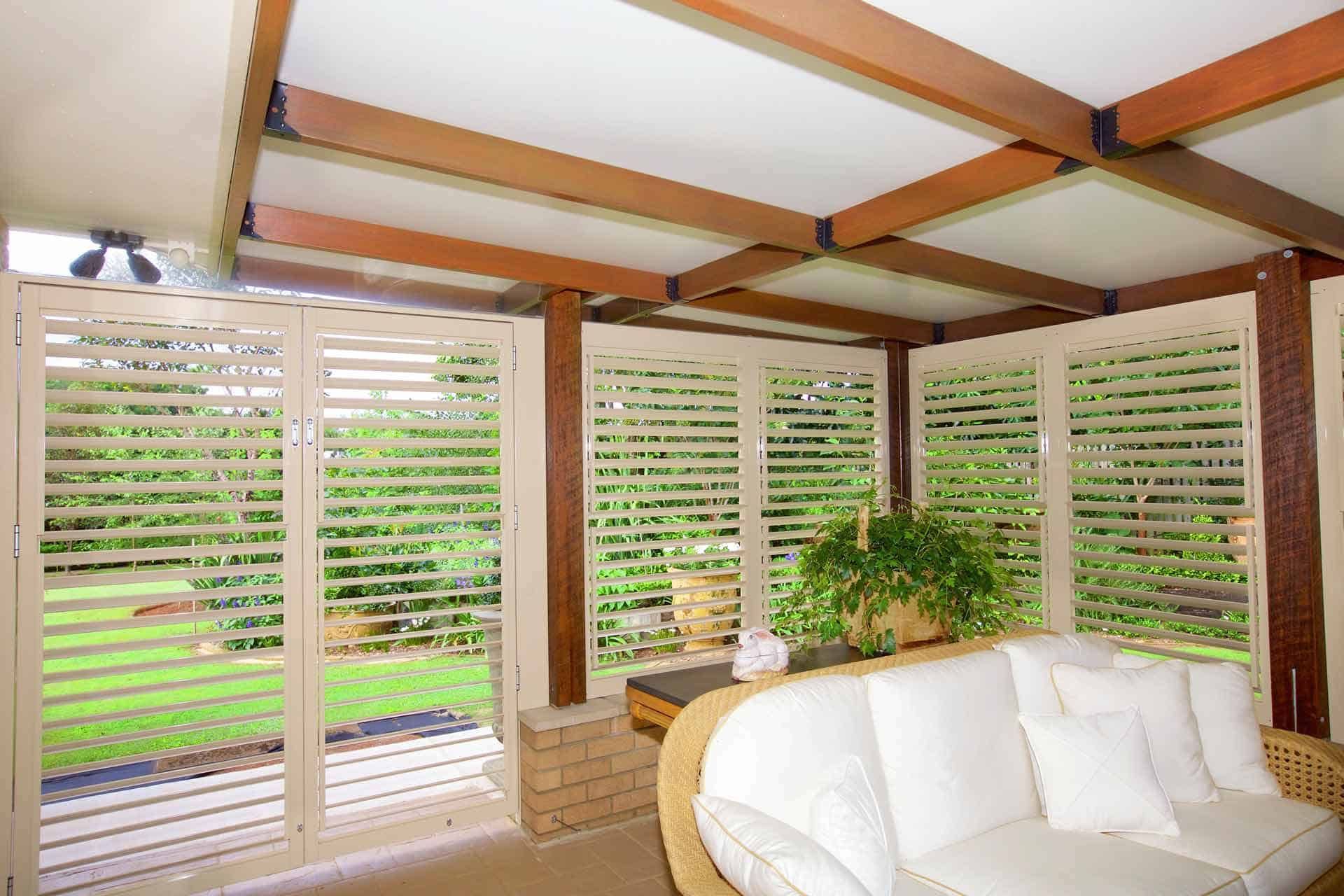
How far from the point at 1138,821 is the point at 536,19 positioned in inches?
105

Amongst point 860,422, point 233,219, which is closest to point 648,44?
point 233,219

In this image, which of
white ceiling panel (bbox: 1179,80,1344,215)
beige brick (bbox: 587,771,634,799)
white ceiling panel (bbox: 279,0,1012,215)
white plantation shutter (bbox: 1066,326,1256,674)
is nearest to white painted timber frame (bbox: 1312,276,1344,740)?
white plantation shutter (bbox: 1066,326,1256,674)

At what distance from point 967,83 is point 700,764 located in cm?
182

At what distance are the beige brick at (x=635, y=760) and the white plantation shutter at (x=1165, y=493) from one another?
2260 millimetres

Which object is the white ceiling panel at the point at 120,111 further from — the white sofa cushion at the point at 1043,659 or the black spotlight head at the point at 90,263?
the white sofa cushion at the point at 1043,659

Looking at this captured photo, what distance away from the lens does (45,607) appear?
279cm

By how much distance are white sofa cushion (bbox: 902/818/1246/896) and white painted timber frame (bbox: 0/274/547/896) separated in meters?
2.01

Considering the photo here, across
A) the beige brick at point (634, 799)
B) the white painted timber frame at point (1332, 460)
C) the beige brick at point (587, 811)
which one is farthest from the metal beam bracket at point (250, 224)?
the white painted timber frame at point (1332, 460)

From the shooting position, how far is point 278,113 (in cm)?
199

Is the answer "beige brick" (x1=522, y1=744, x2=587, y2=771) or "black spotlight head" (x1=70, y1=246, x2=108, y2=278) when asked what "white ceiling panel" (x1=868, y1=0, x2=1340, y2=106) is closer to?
"black spotlight head" (x1=70, y1=246, x2=108, y2=278)

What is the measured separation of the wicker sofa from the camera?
7.06ft

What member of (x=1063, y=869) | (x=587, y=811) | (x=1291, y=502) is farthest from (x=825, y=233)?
(x=587, y=811)

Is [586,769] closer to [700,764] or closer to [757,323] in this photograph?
[700,764]

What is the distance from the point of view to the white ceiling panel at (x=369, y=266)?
10.1 feet
